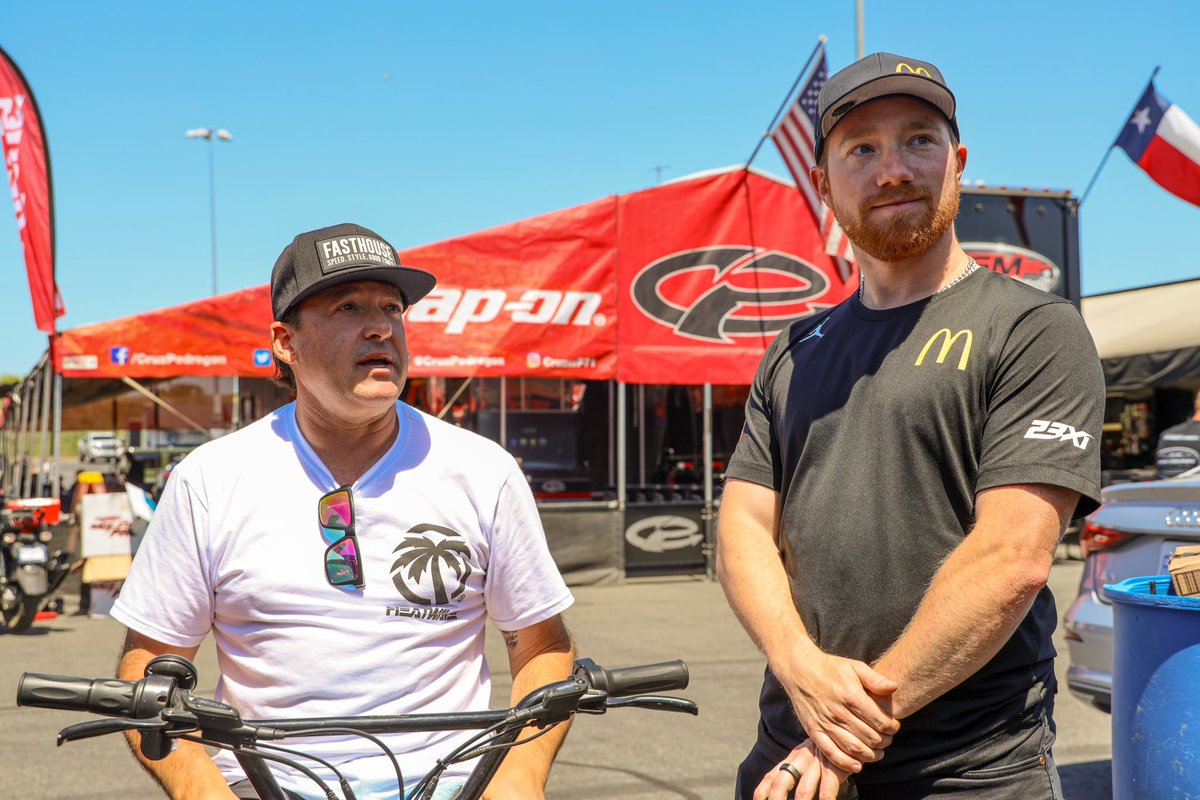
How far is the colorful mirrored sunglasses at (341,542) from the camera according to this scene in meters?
2.41

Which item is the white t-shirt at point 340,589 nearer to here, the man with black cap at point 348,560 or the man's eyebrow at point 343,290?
the man with black cap at point 348,560

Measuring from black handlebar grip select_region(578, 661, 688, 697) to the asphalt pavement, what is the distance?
11.4 feet

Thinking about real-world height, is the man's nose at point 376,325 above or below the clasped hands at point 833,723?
above

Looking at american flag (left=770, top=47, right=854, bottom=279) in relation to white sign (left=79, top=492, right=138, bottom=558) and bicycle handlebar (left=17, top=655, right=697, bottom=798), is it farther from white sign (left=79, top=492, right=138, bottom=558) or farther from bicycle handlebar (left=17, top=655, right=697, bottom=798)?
bicycle handlebar (left=17, top=655, right=697, bottom=798)

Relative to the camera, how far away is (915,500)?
2111 mm

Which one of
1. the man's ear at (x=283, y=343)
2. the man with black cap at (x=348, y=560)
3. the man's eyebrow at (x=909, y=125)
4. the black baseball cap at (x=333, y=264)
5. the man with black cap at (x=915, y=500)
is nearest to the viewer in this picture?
the man with black cap at (x=915, y=500)

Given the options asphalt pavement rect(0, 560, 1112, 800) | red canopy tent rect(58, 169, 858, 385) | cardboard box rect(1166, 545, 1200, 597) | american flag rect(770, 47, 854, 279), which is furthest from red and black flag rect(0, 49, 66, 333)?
cardboard box rect(1166, 545, 1200, 597)

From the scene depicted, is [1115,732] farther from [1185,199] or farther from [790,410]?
[1185,199]

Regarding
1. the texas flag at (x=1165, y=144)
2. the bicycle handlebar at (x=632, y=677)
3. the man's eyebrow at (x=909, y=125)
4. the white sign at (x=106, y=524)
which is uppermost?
the texas flag at (x=1165, y=144)

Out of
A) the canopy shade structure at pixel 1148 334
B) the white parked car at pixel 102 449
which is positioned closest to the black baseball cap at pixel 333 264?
the white parked car at pixel 102 449

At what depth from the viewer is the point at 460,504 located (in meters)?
2.55

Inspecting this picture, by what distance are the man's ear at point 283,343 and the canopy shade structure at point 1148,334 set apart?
12885 millimetres

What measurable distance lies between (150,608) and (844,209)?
168cm

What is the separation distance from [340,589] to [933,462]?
49.1 inches
